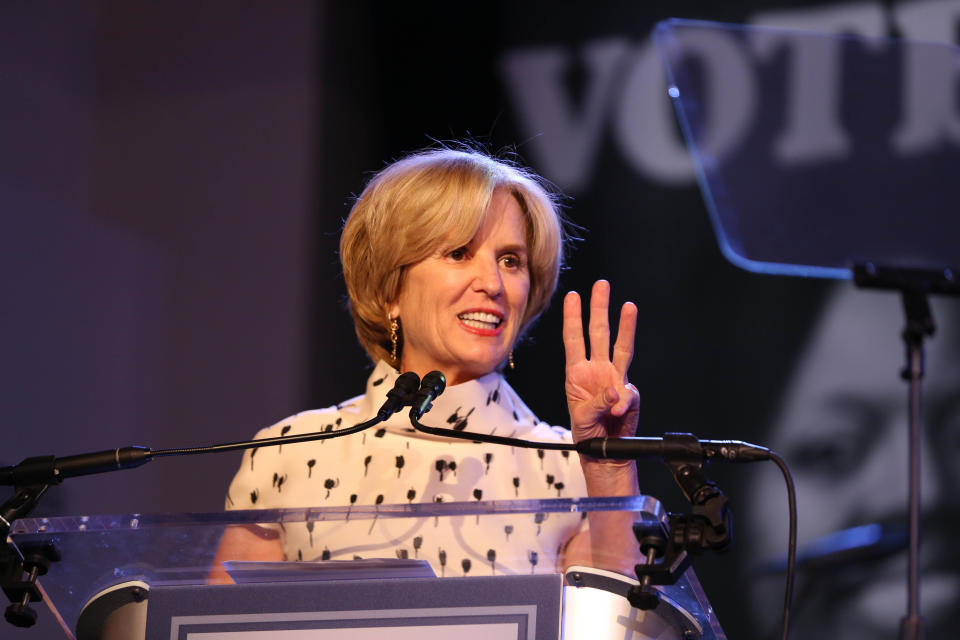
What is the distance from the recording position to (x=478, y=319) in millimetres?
1854

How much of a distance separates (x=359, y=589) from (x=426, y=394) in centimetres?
29

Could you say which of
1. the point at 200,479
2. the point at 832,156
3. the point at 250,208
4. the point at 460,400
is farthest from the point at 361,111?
the point at 460,400

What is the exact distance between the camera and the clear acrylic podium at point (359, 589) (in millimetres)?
1050

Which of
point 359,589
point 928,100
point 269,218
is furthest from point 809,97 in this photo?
point 359,589

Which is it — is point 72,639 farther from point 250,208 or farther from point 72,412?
point 250,208

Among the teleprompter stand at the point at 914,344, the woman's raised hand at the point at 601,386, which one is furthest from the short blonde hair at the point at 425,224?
the teleprompter stand at the point at 914,344

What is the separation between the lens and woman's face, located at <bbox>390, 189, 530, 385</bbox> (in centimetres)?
185

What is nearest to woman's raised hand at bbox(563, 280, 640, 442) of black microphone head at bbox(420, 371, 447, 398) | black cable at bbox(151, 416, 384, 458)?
black microphone head at bbox(420, 371, 447, 398)

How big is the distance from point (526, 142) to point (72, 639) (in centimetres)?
246

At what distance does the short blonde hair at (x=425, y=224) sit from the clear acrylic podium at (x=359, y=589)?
0.83 metres

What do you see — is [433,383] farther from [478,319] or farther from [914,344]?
[914,344]

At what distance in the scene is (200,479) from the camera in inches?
141

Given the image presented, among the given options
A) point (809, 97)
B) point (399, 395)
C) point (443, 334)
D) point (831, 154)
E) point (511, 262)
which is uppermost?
point (809, 97)

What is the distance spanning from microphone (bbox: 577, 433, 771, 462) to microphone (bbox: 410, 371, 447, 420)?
0.79 ft
